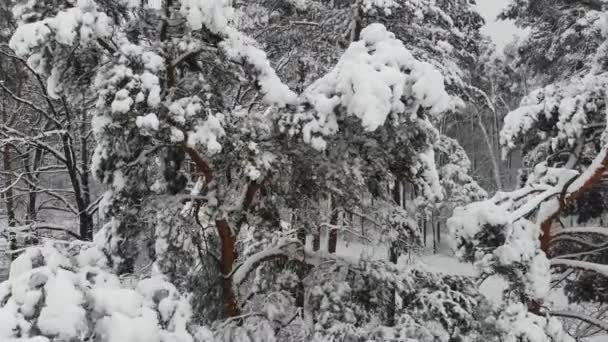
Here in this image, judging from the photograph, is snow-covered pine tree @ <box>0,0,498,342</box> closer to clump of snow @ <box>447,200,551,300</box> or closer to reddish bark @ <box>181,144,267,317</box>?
reddish bark @ <box>181,144,267,317</box>

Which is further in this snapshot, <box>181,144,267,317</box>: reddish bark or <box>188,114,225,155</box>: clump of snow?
<box>181,144,267,317</box>: reddish bark

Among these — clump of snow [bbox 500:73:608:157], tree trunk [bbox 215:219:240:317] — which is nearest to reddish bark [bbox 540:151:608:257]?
clump of snow [bbox 500:73:608:157]

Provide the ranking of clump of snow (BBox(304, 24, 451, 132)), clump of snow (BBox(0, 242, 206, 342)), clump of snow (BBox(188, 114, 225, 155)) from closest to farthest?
clump of snow (BBox(0, 242, 206, 342)) < clump of snow (BBox(304, 24, 451, 132)) < clump of snow (BBox(188, 114, 225, 155))

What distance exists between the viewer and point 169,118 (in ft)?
12.4

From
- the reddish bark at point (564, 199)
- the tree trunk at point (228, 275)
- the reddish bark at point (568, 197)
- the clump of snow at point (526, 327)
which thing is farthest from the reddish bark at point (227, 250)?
the reddish bark at point (568, 197)

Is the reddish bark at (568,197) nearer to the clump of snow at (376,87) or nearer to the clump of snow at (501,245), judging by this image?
the clump of snow at (501,245)

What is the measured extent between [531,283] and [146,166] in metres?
3.67

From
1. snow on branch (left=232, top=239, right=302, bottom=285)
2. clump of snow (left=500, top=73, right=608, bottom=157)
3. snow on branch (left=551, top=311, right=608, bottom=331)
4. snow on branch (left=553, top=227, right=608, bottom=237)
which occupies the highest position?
clump of snow (left=500, top=73, right=608, bottom=157)

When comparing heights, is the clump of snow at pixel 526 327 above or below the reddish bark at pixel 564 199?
below

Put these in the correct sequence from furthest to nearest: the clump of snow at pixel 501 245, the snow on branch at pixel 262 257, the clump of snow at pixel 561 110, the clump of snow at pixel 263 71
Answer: the clump of snow at pixel 561 110, the snow on branch at pixel 262 257, the clump of snow at pixel 501 245, the clump of snow at pixel 263 71

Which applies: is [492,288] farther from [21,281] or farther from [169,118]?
Answer: [21,281]

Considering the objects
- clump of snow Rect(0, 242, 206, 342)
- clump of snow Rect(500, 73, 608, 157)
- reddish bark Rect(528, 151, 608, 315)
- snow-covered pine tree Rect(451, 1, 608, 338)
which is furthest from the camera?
clump of snow Rect(500, 73, 608, 157)

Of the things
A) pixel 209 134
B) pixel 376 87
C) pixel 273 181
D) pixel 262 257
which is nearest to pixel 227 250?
pixel 262 257

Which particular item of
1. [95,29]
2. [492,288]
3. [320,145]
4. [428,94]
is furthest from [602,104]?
[492,288]
